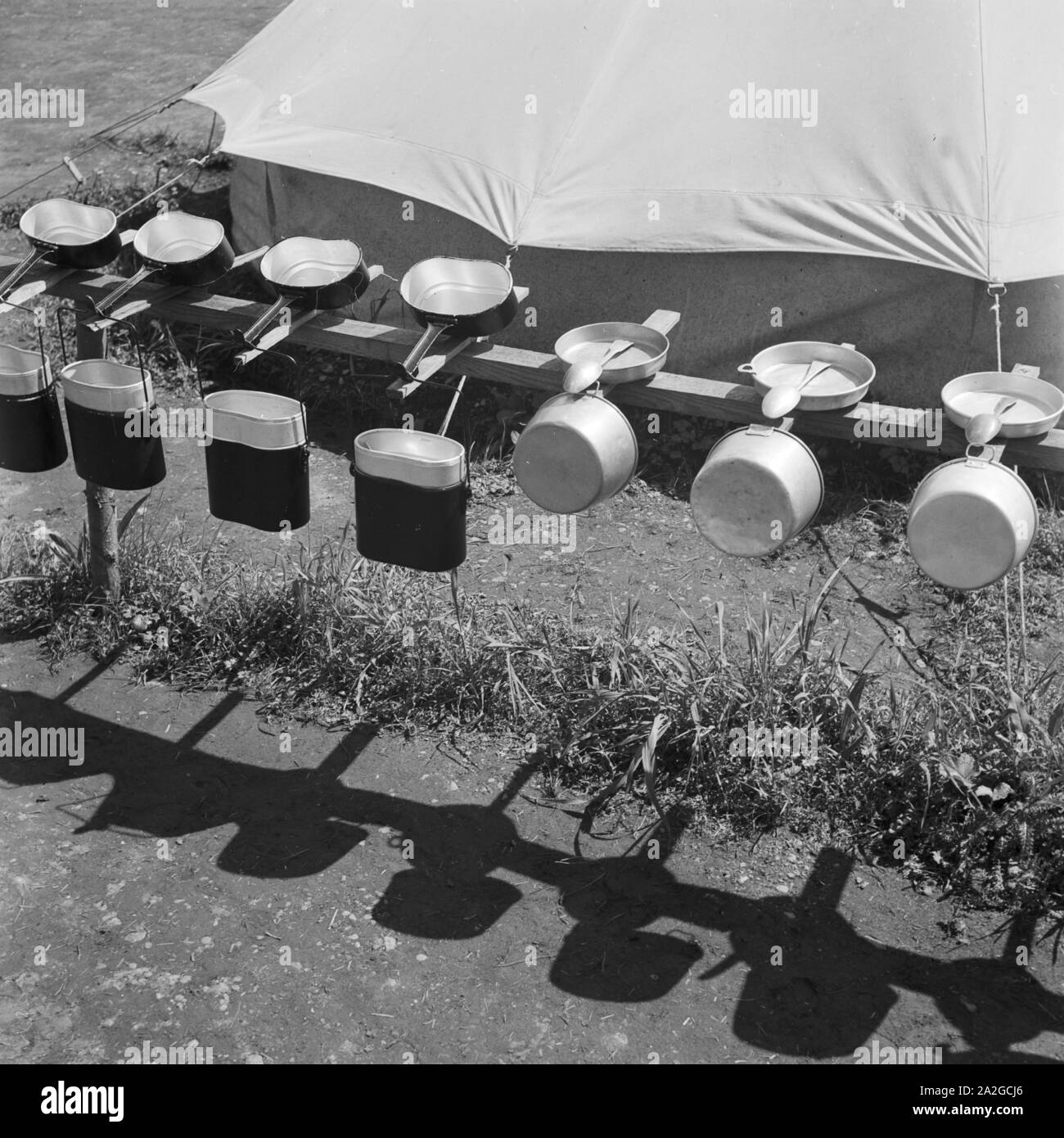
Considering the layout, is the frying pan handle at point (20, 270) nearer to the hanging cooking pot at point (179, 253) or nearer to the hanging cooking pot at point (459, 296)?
the hanging cooking pot at point (179, 253)

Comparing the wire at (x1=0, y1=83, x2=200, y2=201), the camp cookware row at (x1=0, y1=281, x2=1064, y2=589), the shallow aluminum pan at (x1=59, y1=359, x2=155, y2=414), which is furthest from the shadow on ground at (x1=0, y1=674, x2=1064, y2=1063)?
the wire at (x1=0, y1=83, x2=200, y2=201)

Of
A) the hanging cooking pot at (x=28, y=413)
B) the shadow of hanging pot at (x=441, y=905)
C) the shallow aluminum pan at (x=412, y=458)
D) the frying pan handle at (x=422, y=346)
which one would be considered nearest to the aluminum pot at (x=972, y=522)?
the shallow aluminum pan at (x=412, y=458)

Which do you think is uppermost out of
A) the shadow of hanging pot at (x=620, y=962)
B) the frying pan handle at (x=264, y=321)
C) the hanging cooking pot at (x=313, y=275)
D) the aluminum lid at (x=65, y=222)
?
the aluminum lid at (x=65, y=222)

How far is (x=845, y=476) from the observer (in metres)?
6.66

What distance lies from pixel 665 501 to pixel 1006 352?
185 cm

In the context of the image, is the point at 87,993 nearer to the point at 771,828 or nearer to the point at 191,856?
the point at 191,856

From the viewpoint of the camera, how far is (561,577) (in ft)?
20.1

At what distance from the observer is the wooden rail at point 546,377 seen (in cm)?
356

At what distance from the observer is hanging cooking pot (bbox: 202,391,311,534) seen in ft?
13.4

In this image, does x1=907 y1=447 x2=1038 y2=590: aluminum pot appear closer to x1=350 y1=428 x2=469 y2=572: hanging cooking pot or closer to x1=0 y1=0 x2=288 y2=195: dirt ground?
x1=350 y1=428 x2=469 y2=572: hanging cooking pot

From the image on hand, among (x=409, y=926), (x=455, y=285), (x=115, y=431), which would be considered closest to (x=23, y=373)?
(x=115, y=431)

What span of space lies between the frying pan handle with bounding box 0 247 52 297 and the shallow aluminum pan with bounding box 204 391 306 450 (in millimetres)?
891

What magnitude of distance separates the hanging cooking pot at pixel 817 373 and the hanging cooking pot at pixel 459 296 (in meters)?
0.78

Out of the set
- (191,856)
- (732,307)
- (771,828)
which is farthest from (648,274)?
(191,856)
